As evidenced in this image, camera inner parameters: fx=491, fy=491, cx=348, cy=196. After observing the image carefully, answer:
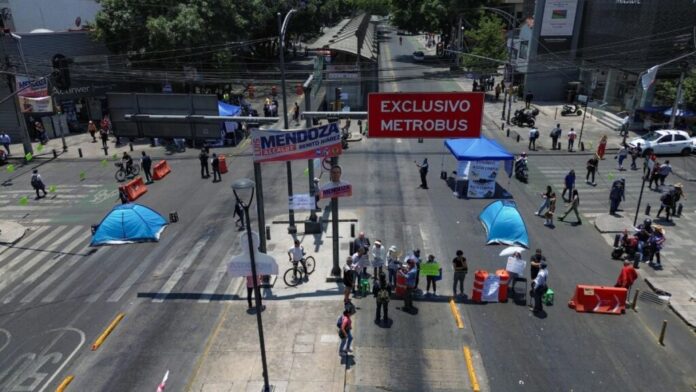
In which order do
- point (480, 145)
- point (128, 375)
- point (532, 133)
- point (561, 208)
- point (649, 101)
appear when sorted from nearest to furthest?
point (128, 375) < point (561, 208) < point (480, 145) < point (532, 133) < point (649, 101)

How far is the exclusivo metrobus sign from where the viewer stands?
14680 mm

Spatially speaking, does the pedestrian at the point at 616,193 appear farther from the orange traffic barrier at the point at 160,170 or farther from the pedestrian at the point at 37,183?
the pedestrian at the point at 37,183

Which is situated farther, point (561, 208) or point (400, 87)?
point (400, 87)

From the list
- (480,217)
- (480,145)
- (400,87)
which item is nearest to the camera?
(480,217)

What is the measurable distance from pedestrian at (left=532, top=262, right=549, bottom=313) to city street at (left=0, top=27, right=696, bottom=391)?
32cm

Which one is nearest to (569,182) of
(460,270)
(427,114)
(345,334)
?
(460,270)

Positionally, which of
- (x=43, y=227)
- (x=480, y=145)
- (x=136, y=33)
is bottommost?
(x=43, y=227)

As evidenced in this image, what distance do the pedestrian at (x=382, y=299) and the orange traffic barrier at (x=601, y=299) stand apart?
6.06 meters

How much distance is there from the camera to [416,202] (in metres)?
24.5

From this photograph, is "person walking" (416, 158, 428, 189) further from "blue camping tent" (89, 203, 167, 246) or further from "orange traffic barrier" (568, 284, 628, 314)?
"blue camping tent" (89, 203, 167, 246)

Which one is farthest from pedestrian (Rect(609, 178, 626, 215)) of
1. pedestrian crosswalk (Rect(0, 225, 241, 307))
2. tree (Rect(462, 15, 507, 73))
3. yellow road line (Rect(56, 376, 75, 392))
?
tree (Rect(462, 15, 507, 73))

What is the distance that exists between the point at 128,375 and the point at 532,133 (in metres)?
29.0

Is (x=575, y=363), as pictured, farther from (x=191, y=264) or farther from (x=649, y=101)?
(x=649, y=101)

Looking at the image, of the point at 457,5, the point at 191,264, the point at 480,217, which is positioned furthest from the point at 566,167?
the point at 457,5
